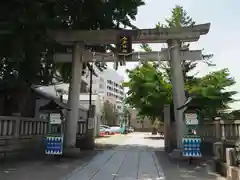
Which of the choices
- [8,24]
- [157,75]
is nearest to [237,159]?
[8,24]

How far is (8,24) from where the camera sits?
9680mm

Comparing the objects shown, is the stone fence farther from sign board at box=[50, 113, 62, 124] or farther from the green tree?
the green tree

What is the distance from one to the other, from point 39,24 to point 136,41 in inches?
185

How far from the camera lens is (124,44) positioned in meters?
12.5

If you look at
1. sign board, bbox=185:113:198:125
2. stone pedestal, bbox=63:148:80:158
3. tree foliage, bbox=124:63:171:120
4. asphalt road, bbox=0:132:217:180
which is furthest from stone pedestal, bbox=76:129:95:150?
tree foliage, bbox=124:63:171:120

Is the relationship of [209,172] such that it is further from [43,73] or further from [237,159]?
[43,73]

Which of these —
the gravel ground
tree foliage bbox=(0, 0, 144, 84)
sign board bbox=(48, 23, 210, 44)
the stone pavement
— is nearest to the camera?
the stone pavement

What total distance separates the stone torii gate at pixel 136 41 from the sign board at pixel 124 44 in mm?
144

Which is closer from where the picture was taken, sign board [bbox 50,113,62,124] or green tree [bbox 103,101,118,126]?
sign board [bbox 50,113,62,124]

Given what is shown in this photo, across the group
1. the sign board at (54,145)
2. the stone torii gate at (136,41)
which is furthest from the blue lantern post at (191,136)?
the sign board at (54,145)

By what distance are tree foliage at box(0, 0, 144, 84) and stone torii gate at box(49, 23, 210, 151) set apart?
3.01 ft

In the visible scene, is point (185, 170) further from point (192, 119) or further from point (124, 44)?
point (124, 44)

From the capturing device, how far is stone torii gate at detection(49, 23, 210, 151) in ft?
40.0

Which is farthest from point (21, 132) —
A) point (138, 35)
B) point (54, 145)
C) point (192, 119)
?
point (192, 119)
